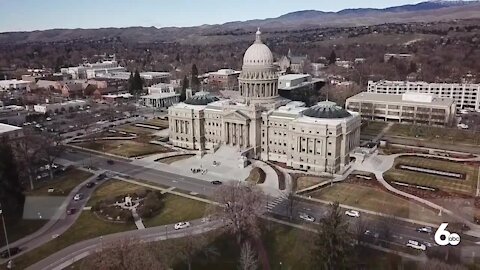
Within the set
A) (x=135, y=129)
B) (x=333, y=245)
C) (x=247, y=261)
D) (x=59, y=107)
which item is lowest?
(x=135, y=129)

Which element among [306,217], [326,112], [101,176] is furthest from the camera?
[326,112]

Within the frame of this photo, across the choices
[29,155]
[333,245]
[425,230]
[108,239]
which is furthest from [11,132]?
[425,230]

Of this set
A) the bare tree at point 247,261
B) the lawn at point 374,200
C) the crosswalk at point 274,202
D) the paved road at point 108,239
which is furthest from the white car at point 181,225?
the lawn at point 374,200

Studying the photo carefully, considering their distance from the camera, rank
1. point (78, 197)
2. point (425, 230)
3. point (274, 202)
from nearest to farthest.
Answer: point (425, 230)
point (274, 202)
point (78, 197)

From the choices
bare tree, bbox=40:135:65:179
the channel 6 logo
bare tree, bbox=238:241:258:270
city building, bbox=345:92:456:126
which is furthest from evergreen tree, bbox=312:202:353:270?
city building, bbox=345:92:456:126

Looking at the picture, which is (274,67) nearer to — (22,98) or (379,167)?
(379,167)

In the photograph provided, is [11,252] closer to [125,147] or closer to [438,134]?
[125,147]

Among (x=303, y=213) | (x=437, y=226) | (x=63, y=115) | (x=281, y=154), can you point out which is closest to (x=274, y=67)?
(x=281, y=154)
